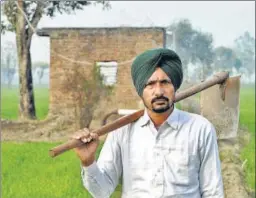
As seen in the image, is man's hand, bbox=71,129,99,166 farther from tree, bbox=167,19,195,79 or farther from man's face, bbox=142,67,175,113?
tree, bbox=167,19,195,79

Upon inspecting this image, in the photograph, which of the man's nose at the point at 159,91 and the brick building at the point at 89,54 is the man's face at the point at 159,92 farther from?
the brick building at the point at 89,54

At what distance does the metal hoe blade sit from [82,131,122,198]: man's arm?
1961mm

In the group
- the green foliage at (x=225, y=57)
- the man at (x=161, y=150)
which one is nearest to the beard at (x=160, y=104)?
the man at (x=161, y=150)

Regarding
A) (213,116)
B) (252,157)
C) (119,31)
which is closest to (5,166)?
(252,157)

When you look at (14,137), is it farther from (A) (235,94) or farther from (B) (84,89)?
(A) (235,94)

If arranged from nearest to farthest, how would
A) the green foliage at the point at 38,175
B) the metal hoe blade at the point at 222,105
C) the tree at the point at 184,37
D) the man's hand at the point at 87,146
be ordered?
the man's hand at the point at 87,146, the metal hoe blade at the point at 222,105, the green foliage at the point at 38,175, the tree at the point at 184,37

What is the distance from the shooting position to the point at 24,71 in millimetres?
14656

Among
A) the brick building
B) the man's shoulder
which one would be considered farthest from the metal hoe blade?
the brick building

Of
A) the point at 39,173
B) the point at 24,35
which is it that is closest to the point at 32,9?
the point at 24,35

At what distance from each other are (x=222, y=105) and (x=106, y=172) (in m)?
2.37

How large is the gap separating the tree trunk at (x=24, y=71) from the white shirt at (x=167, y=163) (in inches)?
499

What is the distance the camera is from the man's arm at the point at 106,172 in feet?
6.61

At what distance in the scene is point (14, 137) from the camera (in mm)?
11562

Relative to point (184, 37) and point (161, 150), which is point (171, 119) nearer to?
point (161, 150)
